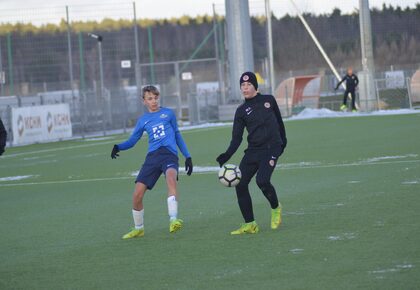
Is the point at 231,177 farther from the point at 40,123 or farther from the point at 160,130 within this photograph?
the point at 40,123

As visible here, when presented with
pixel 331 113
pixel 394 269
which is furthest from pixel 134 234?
pixel 331 113

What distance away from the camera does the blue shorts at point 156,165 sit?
38.2 feet

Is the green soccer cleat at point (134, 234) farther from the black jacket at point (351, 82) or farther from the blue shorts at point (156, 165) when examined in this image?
the black jacket at point (351, 82)

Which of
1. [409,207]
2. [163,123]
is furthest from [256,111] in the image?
[409,207]

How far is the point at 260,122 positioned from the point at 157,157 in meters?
1.29

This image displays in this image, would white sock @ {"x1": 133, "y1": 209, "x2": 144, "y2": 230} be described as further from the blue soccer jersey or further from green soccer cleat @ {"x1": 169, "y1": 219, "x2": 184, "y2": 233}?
the blue soccer jersey

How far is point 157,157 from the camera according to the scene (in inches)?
463

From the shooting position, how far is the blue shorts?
11.6 meters

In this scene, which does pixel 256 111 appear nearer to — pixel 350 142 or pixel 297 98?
pixel 350 142

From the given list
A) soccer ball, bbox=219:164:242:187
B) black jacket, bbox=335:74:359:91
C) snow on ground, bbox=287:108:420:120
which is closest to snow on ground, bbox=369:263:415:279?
soccer ball, bbox=219:164:242:187

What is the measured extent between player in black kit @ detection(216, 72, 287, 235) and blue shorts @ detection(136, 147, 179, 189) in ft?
2.23

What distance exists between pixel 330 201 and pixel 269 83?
33995mm

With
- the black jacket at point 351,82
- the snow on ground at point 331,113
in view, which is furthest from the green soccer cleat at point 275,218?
the black jacket at point 351,82

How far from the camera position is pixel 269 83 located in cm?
4728
